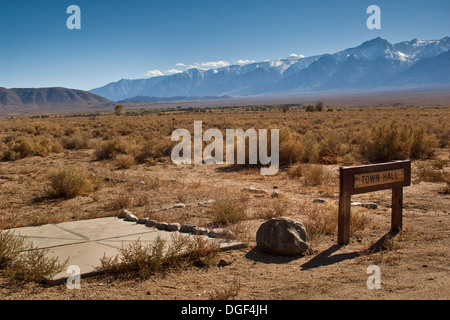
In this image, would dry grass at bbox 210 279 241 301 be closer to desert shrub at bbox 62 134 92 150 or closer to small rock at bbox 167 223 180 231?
small rock at bbox 167 223 180 231

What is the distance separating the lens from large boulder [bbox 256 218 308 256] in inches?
235

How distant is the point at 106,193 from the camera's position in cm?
1095

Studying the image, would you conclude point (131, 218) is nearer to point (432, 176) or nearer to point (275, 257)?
A: point (275, 257)

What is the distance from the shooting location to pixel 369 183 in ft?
20.6

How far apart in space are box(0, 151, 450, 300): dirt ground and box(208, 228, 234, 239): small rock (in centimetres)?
21

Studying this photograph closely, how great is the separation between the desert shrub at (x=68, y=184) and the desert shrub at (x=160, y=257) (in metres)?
5.37

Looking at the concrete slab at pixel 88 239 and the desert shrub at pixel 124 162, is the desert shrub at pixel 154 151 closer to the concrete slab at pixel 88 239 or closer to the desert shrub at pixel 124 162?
the desert shrub at pixel 124 162

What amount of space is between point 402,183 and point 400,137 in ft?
35.4

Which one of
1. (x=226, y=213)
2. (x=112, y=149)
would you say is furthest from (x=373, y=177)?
(x=112, y=149)

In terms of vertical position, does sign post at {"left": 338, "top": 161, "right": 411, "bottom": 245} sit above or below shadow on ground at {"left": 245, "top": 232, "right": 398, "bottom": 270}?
above

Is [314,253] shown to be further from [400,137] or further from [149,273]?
[400,137]


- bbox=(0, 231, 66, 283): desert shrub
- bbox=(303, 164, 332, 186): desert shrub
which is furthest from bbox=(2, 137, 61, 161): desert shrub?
bbox=(0, 231, 66, 283): desert shrub

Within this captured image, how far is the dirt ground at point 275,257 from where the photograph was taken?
464 cm

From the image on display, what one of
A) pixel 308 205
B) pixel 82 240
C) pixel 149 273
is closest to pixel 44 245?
pixel 82 240
